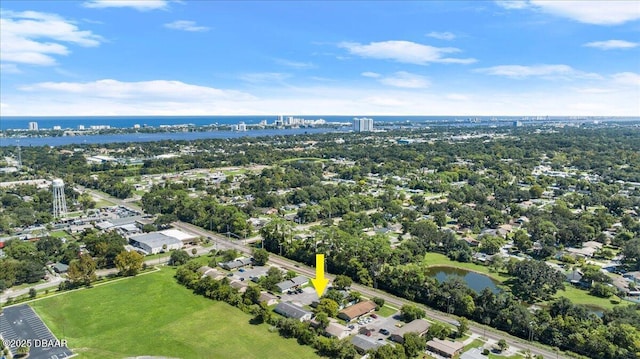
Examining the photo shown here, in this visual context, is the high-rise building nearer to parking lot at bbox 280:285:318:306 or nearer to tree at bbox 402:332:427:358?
parking lot at bbox 280:285:318:306

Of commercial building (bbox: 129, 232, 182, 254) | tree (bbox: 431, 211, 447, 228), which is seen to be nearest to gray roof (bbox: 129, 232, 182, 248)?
commercial building (bbox: 129, 232, 182, 254)

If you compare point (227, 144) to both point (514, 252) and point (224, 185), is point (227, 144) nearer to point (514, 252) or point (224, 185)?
point (224, 185)

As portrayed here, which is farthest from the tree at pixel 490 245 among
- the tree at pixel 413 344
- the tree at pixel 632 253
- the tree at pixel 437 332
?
the tree at pixel 413 344

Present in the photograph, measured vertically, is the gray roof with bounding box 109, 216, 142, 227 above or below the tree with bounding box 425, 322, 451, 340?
above

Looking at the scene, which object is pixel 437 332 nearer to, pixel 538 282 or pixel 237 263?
pixel 538 282

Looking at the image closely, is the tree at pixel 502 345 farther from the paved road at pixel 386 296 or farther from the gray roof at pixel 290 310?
the gray roof at pixel 290 310

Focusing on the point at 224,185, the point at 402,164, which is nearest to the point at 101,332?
the point at 224,185

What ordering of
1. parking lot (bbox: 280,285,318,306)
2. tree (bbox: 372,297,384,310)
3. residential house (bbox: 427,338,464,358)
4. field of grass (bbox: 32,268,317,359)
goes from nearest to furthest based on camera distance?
residential house (bbox: 427,338,464,358), field of grass (bbox: 32,268,317,359), tree (bbox: 372,297,384,310), parking lot (bbox: 280,285,318,306)
